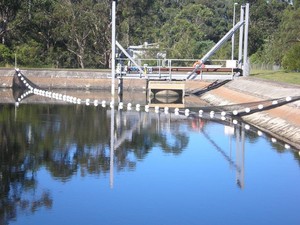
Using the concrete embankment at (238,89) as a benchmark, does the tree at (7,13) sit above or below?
above

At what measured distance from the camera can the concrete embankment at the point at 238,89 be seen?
25.9 metres

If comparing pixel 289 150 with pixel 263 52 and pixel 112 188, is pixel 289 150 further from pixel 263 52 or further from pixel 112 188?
pixel 263 52

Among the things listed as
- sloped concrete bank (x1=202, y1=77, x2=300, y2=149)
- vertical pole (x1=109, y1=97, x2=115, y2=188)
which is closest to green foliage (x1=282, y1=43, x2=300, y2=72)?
sloped concrete bank (x1=202, y1=77, x2=300, y2=149)

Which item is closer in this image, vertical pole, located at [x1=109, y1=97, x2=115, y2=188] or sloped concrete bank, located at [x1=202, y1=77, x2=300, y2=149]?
vertical pole, located at [x1=109, y1=97, x2=115, y2=188]

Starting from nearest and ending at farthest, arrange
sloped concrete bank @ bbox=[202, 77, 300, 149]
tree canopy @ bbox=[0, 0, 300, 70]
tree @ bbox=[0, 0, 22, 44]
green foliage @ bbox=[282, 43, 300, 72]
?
1. sloped concrete bank @ bbox=[202, 77, 300, 149]
2. green foliage @ bbox=[282, 43, 300, 72]
3. tree @ bbox=[0, 0, 22, 44]
4. tree canopy @ bbox=[0, 0, 300, 70]

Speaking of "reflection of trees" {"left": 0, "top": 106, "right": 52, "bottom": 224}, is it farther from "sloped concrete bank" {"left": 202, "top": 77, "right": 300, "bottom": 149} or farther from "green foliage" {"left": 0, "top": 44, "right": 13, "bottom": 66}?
"green foliage" {"left": 0, "top": 44, "right": 13, "bottom": 66}

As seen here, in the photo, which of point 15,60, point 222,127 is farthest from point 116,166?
point 15,60

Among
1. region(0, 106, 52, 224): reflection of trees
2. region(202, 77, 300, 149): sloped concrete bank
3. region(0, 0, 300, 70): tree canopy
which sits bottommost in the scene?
region(0, 106, 52, 224): reflection of trees

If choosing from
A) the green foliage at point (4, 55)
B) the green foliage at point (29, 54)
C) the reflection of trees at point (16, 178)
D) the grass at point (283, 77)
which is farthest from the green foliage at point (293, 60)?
the reflection of trees at point (16, 178)

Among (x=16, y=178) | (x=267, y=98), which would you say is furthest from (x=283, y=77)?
(x=16, y=178)

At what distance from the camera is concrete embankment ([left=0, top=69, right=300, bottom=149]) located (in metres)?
25.9

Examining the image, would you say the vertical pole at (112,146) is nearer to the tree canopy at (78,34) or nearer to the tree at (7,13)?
the tree at (7,13)

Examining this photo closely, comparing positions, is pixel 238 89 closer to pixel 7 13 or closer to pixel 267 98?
pixel 267 98

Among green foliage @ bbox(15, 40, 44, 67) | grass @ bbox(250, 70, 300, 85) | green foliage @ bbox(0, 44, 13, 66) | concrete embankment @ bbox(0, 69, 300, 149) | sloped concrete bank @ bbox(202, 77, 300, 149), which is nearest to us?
sloped concrete bank @ bbox(202, 77, 300, 149)
